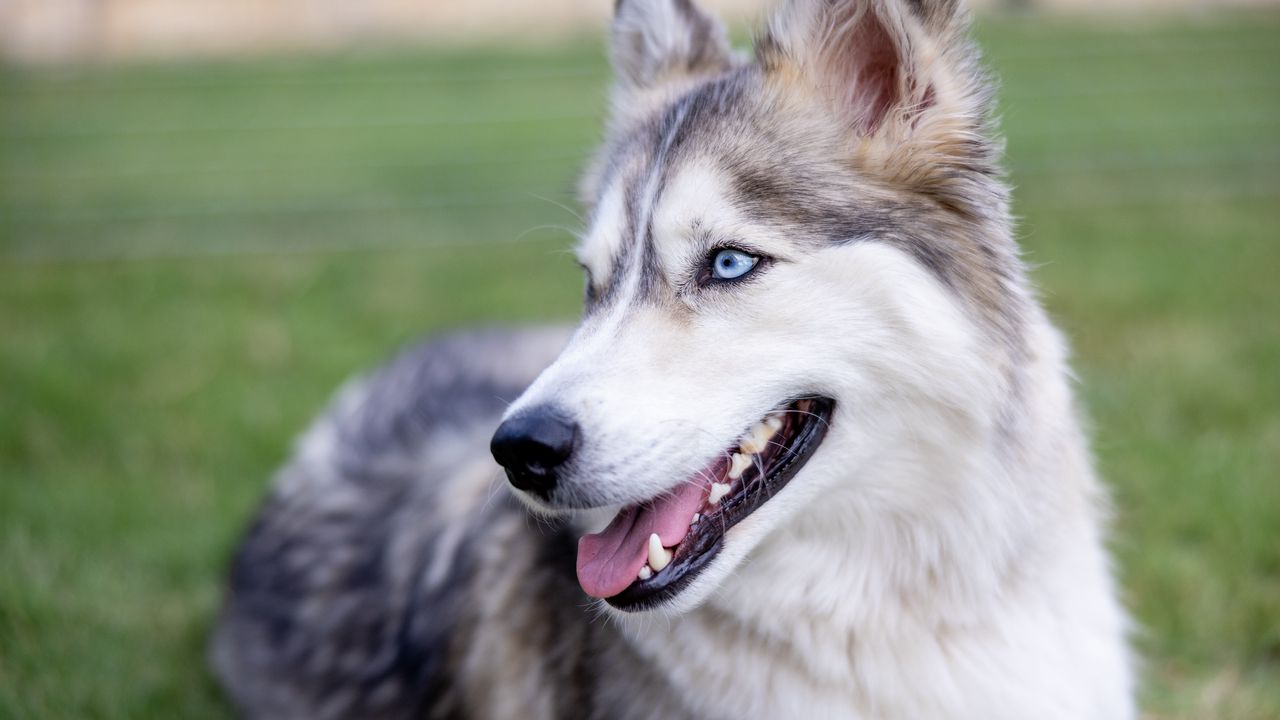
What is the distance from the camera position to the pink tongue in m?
2.28

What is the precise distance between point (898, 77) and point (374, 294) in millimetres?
5355

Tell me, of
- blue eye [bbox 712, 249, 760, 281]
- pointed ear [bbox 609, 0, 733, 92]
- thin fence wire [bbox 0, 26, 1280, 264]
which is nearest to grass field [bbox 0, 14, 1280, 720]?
thin fence wire [bbox 0, 26, 1280, 264]

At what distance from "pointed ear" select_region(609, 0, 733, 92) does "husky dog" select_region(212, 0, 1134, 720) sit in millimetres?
382

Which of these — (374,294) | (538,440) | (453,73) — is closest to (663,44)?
(538,440)

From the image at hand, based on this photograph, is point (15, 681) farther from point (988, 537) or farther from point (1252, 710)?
point (1252, 710)

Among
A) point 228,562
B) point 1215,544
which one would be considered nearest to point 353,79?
point 228,562

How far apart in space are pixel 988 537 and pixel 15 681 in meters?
2.85

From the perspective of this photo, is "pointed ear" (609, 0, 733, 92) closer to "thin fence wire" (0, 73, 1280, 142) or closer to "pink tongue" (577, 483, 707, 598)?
"pink tongue" (577, 483, 707, 598)

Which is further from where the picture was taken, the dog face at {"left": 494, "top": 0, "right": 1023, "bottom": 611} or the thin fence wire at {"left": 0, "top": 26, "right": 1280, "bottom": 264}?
the thin fence wire at {"left": 0, "top": 26, "right": 1280, "bottom": 264}

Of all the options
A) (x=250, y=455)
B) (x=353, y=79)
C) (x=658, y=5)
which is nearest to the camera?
(x=658, y=5)

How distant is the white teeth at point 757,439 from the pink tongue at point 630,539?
0.13 m

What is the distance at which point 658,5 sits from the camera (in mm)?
2986

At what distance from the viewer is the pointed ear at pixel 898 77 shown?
→ 2391mm

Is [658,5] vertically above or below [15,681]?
above
